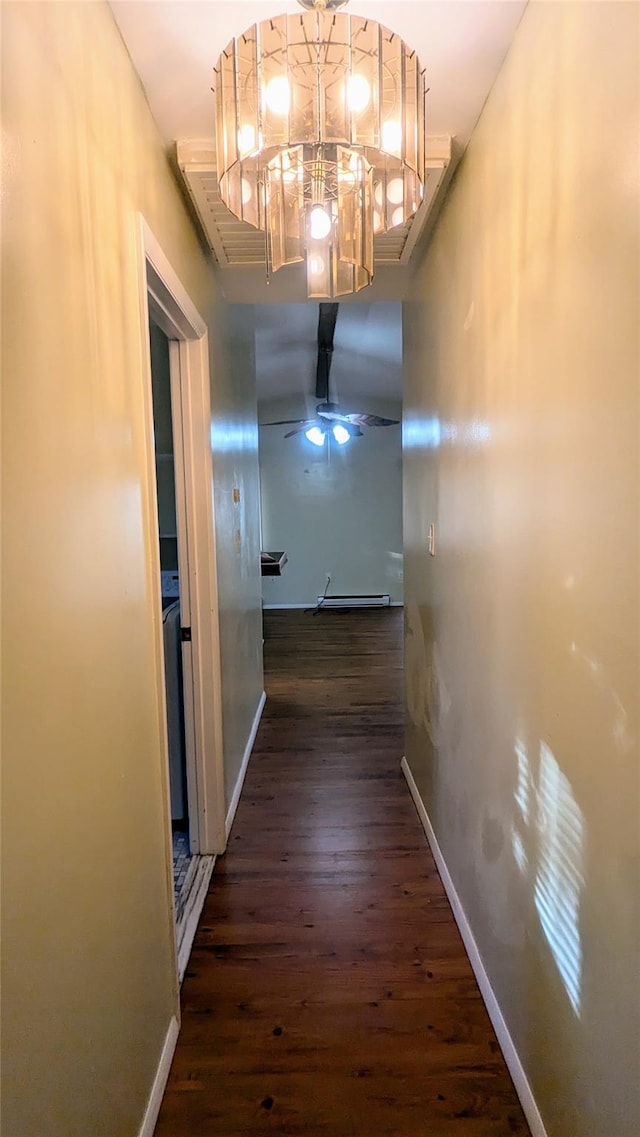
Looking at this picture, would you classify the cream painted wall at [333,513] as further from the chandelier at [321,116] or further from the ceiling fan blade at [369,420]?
the chandelier at [321,116]

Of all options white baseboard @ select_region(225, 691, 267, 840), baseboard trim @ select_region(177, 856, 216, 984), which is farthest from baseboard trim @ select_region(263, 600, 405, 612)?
baseboard trim @ select_region(177, 856, 216, 984)

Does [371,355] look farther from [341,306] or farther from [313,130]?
[313,130]

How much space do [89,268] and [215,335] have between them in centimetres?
144

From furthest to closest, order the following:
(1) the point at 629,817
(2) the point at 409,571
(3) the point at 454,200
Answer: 1. (2) the point at 409,571
2. (3) the point at 454,200
3. (1) the point at 629,817

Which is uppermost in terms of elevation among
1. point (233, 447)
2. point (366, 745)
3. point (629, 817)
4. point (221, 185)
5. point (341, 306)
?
point (341, 306)

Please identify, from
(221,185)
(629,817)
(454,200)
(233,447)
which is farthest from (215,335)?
(629,817)

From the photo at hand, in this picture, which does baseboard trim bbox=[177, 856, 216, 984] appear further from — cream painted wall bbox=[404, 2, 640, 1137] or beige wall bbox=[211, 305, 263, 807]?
cream painted wall bbox=[404, 2, 640, 1137]

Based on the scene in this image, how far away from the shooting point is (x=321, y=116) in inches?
40.9

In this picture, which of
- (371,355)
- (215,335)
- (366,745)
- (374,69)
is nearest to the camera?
(374,69)

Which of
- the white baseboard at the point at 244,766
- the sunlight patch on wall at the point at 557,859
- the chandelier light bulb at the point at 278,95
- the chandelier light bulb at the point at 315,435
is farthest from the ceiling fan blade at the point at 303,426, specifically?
the sunlight patch on wall at the point at 557,859

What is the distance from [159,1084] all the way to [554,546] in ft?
5.08

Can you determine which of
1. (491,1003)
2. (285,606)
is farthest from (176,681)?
(285,606)

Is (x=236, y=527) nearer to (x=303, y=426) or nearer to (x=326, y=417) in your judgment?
(x=326, y=417)

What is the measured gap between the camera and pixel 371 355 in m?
5.52
